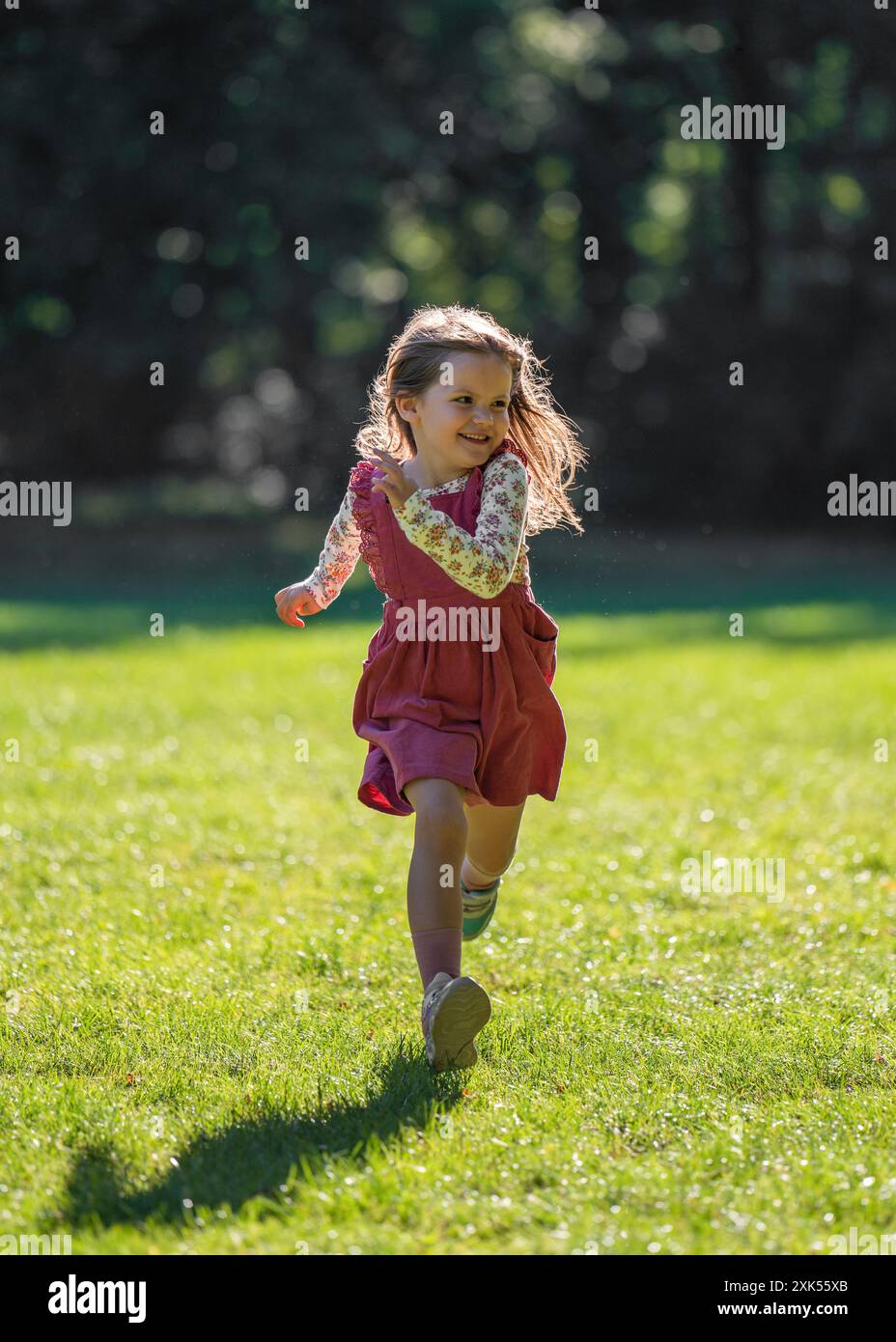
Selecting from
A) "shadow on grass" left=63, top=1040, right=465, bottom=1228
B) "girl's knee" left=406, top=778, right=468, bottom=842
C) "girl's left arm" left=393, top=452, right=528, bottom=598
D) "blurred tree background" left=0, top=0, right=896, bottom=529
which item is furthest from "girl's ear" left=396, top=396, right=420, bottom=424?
"blurred tree background" left=0, top=0, right=896, bottom=529

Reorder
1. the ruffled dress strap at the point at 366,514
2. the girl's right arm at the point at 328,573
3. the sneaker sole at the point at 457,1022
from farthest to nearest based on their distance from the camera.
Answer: the girl's right arm at the point at 328,573
the ruffled dress strap at the point at 366,514
the sneaker sole at the point at 457,1022

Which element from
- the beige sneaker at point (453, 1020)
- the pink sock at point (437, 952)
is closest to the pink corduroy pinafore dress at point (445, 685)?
the pink sock at point (437, 952)

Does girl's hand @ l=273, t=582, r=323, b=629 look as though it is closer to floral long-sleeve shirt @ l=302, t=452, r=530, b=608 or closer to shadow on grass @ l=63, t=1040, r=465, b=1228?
floral long-sleeve shirt @ l=302, t=452, r=530, b=608

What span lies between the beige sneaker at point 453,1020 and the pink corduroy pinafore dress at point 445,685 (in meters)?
0.55

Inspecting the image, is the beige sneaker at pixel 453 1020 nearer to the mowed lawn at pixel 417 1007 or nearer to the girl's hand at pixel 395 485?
Result: the mowed lawn at pixel 417 1007

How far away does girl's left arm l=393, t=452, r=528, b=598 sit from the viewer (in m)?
3.66

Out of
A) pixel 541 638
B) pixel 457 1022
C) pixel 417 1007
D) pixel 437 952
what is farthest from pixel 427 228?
pixel 457 1022

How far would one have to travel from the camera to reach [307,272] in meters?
20.7

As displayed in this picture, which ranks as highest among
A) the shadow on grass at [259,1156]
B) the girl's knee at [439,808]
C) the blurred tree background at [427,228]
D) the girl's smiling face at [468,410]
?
the blurred tree background at [427,228]

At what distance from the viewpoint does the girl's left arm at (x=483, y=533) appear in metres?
3.66
